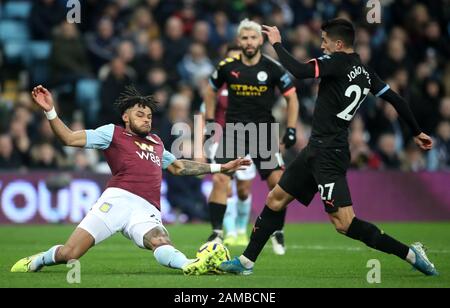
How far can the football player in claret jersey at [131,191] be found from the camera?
30.9ft

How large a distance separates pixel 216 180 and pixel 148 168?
3258 mm

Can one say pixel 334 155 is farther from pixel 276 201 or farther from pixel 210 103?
pixel 210 103

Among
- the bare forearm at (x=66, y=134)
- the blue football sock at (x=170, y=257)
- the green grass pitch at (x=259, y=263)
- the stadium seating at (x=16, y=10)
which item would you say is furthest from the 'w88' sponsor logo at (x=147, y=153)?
the stadium seating at (x=16, y=10)

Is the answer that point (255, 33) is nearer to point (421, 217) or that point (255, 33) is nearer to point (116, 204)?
point (116, 204)

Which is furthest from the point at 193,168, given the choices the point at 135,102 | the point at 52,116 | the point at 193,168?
the point at 52,116

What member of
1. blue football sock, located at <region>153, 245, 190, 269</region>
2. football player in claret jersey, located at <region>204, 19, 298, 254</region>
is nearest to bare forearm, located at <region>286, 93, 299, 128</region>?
football player in claret jersey, located at <region>204, 19, 298, 254</region>

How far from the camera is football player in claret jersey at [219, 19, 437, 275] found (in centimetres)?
929

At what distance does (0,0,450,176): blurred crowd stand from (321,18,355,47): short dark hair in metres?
8.15

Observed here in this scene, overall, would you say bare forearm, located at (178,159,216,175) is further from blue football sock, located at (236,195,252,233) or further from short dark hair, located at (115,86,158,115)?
blue football sock, located at (236,195,252,233)

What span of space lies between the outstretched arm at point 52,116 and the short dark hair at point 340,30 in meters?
2.42

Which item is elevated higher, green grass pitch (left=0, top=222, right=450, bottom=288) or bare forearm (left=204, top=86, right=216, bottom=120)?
bare forearm (left=204, top=86, right=216, bottom=120)

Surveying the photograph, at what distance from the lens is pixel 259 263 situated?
10922 millimetres

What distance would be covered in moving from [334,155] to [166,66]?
10707mm
